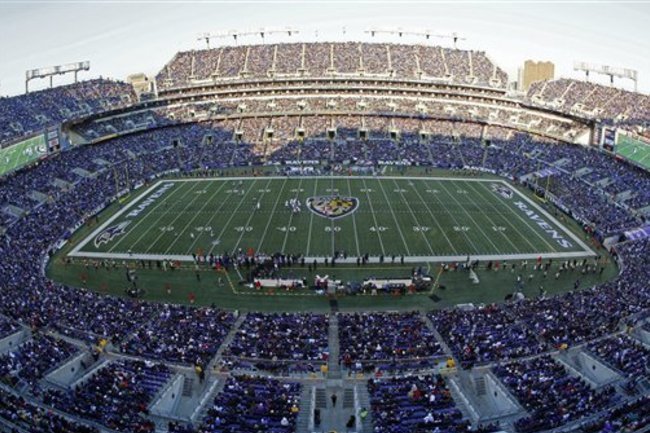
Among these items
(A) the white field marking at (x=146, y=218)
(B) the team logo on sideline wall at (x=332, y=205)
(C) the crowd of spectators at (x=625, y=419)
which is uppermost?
(C) the crowd of spectators at (x=625, y=419)

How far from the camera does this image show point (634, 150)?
56156 mm

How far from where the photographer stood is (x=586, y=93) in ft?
236

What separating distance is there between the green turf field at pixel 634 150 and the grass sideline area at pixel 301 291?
60.3ft

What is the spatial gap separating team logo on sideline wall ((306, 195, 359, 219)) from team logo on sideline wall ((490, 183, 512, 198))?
13786 mm

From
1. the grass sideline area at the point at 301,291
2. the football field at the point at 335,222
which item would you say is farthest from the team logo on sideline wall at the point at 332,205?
the grass sideline area at the point at 301,291

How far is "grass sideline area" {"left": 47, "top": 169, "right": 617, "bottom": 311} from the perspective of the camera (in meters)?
33.7

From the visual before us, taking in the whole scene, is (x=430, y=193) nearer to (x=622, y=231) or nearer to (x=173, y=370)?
(x=622, y=231)

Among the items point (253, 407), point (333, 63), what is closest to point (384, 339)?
point (253, 407)

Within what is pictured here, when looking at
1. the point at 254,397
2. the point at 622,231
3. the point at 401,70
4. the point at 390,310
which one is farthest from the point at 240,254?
the point at 401,70

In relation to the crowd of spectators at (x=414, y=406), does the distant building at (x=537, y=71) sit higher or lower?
higher

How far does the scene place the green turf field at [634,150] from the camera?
179 ft

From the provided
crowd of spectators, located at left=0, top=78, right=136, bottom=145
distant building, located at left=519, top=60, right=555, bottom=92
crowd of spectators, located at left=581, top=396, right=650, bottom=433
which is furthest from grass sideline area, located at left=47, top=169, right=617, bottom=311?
distant building, located at left=519, top=60, right=555, bottom=92

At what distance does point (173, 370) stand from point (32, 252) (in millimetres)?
21126

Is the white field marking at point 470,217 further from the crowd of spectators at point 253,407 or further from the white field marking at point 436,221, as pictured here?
the crowd of spectators at point 253,407
